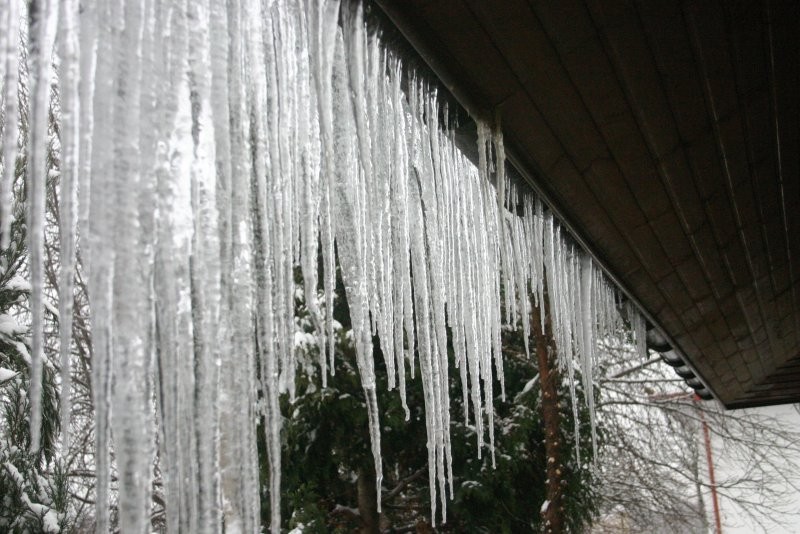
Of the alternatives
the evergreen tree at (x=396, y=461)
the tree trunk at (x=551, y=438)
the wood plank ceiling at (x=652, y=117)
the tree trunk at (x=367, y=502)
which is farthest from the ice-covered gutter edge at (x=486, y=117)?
the tree trunk at (x=367, y=502)

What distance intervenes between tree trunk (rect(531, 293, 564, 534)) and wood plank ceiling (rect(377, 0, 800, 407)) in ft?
9.50

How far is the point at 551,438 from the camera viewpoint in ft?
20.2

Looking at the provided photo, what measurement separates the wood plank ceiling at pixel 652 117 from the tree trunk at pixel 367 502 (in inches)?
180

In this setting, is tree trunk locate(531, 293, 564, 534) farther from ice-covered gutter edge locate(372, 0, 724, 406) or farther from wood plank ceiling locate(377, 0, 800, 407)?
wood plank ceiling locate(377, 0, 800, 407)

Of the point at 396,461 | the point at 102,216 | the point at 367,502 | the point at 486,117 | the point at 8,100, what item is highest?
the point at 486,117

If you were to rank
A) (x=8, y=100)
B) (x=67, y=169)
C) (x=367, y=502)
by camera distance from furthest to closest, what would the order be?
(x=367, y=502)
(x=67, y=169)
(x=8, y=100)

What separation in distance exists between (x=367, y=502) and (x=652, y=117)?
584cm

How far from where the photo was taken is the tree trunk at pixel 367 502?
6.85 meters

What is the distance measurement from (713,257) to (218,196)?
2.26 m

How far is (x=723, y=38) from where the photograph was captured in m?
1.63

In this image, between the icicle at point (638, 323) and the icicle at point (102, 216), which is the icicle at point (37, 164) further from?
the icicle at point (638, 323)

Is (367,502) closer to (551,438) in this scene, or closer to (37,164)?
(551,438)

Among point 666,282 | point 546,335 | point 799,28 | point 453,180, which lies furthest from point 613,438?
point 799,28

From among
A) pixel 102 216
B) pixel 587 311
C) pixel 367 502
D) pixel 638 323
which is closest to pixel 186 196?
pixel 102 216
